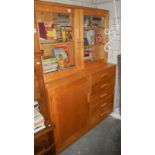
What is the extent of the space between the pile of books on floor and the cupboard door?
15 cm

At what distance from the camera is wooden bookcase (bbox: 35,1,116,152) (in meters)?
1.73

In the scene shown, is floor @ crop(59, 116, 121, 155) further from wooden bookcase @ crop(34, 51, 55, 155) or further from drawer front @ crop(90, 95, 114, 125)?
wooden bookcase @ crop(34, 51, 55, 155)

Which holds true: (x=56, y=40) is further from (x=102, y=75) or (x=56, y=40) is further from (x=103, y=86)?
(x=103, y=86)

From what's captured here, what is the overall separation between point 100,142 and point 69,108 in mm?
712

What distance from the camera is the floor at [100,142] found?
1.96 meters

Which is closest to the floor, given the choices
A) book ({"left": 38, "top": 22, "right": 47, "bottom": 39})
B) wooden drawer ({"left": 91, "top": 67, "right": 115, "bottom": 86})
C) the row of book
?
wooden drawer ({"left": 91, "top": 67, "right": 115, "bottom": 86})

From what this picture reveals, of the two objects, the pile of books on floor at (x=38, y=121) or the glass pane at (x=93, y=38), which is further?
the glass pane at (x=93, y=38)

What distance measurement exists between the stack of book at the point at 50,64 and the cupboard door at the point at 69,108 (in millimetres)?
276

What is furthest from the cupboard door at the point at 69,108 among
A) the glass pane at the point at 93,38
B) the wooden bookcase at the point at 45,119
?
the glass pane at the point at 93,38

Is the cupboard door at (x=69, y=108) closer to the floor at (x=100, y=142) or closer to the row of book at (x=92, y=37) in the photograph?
the floor at (x=100, y=142)

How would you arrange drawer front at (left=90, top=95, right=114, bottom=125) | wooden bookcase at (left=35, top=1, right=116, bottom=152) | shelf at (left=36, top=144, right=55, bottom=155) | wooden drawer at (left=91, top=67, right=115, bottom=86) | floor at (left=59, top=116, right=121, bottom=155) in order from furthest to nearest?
drawer front at (left=90, top=95, right=114, bottom=125) → wooden drawer at (left=91, top=67, right=115, bottom=86) → floor at (left=59, top=116, right=121, bottom=155) → wooden bookcase at (left=35, top=1, right=116, bottom=152) → shelf at (left=36, top=144, right=55, bottom=155)

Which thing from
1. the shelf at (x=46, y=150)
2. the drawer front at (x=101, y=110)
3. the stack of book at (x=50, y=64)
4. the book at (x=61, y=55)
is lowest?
the shelf at (x=46, y=150)

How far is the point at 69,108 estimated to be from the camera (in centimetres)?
188
